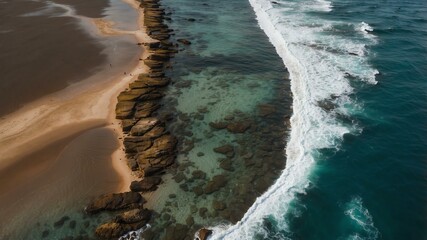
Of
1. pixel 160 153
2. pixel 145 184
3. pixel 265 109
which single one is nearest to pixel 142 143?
pixel 160 153

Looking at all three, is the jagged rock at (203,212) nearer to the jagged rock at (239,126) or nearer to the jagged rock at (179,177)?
the jagged rock at (179,177)

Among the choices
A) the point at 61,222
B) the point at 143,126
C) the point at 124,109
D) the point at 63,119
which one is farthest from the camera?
the point at 124,109

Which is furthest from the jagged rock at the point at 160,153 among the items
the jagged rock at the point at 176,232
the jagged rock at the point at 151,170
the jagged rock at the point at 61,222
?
the jagged rock at the point at 61,222

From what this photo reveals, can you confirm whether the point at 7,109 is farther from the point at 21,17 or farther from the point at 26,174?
the point at 21,17

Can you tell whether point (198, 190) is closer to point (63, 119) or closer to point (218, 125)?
point (218, 125)

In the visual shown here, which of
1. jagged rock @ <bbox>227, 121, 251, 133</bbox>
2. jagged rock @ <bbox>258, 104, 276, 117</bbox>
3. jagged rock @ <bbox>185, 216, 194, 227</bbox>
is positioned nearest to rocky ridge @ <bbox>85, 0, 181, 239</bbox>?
jagged rock @ <bbox>185, 216, 194, 227</bbox>

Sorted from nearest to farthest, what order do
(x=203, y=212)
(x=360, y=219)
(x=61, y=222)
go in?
(x=61, y=222), (x=360, y=219), (x=203, y=212)
